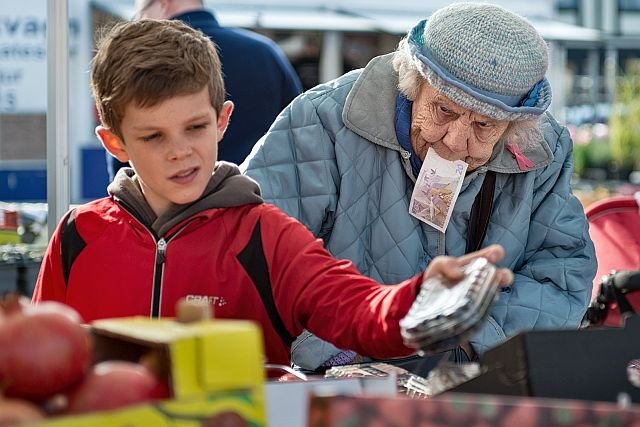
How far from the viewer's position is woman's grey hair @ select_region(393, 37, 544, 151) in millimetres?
2365

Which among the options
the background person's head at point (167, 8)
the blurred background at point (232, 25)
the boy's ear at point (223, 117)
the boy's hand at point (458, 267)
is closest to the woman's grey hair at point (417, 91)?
the boy's ear at point (223, 117)

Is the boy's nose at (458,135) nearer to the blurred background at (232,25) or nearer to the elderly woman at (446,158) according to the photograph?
the elderly woman at (446,158)

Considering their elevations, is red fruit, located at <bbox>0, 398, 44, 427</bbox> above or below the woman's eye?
below

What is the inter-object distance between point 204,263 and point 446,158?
2.43ft

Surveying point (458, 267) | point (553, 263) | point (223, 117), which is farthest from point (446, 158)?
point (458, 267)

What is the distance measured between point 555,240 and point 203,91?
979 millimetres

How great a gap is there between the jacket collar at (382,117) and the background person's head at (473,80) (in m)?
0.05

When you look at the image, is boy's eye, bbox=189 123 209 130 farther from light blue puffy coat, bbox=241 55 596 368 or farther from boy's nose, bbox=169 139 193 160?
light blue puffy coat, bbox=241 55 596 368

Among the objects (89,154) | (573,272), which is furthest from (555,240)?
(89,154)

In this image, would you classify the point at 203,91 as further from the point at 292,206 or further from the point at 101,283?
the point at 292,206

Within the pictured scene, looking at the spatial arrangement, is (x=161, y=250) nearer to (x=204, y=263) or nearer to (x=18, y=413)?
(x=204, y=263)

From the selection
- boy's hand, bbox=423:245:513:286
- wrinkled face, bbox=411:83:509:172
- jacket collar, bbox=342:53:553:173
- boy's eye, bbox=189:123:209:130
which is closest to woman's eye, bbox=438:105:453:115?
wrinkled face, bbox=411:83:509:172

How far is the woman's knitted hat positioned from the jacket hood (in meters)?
0.54

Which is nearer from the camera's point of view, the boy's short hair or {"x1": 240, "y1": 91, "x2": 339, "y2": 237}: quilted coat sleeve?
the boy's short hair
